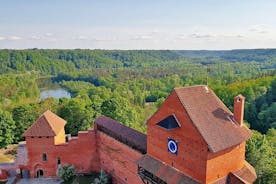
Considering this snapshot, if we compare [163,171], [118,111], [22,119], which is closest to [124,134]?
[163,171]

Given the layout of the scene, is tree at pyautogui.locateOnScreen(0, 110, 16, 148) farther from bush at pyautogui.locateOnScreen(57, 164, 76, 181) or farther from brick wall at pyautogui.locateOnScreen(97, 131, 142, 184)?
brick wall at pyautogui.locateOnScreen(97, 131, 142, 184)

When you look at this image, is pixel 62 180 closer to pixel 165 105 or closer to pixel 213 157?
pixel 165 105

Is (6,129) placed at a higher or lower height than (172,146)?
lower

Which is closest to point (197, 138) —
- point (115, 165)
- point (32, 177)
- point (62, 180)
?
point (115, 165)

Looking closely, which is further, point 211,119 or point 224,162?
point 211,119

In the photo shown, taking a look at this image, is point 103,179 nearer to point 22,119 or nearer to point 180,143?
point 180,143

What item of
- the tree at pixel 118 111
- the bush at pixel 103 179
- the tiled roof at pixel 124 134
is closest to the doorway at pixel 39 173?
the bush at pixel 103 179

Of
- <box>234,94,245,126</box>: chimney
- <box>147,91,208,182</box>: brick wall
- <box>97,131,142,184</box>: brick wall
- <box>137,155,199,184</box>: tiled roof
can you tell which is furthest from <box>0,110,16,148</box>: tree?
<box>234,94,245,126</box>: chimney
